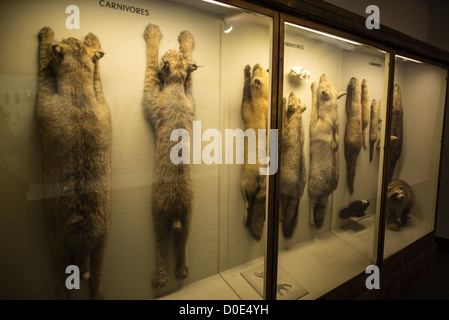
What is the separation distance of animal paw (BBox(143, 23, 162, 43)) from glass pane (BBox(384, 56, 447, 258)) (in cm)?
239

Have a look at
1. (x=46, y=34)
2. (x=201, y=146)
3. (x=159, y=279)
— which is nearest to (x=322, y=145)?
(x=201, y=146)

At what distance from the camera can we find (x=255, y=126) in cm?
168

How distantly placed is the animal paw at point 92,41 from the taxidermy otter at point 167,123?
0.24 m

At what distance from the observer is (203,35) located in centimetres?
148

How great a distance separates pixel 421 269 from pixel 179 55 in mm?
3506

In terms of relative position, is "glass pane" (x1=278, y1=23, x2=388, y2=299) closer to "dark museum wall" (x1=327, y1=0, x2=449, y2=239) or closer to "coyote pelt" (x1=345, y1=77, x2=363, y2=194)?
"coyote pelt" (x1=345, y1=77, x2=363, y2=194)

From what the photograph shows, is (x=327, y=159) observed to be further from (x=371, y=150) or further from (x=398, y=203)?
(x=398, y=203)

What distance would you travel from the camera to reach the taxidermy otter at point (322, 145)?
205cm

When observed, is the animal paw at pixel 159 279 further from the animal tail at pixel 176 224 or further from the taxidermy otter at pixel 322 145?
the taxidermy otter at pixel 322 145

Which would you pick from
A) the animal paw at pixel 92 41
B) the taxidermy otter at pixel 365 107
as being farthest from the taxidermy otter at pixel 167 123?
the taxidermy otter at pixel 365 107

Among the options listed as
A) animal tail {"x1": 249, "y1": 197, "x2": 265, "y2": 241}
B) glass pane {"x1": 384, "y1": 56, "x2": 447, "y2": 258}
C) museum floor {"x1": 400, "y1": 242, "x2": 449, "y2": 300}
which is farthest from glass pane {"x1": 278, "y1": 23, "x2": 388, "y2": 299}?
museum floor {"x1": 400, "y1": 242, "x2": 449, "y2": 300}

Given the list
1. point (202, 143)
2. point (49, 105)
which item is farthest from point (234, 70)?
point (49, 105)

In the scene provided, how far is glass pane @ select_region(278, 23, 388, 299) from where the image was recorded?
1830 mm
